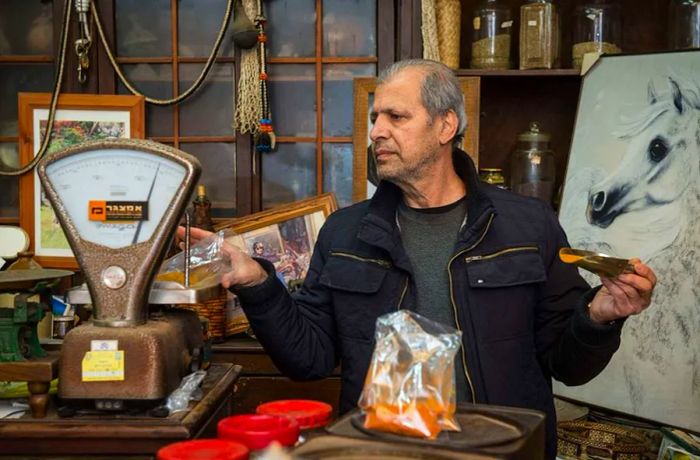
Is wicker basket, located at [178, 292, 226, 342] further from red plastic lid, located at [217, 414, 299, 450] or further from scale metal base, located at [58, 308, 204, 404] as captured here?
red plastic lid, located at [217, 414, 299, 450]

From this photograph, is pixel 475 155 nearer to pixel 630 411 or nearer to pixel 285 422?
pixel 630 411

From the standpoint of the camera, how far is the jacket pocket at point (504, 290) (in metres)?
1.84

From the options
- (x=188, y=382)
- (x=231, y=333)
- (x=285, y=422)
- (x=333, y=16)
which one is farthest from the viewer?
(x=333, y=16)

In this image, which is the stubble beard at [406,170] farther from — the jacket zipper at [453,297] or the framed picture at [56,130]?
the framed picture at [56,130]

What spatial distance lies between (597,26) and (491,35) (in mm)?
391

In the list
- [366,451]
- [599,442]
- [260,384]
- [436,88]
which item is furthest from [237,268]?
[599,442]

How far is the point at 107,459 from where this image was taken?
134cm

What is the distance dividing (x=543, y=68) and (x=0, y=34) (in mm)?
2042

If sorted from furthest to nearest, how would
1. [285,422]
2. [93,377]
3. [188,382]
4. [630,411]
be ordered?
1. [630,411]
2. [188,382]
3. [93,377]
4. [285,422]

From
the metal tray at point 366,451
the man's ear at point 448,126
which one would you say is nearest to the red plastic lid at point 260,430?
the metal tray at point 366,451

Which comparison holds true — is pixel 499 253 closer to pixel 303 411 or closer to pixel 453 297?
pixel 453 297

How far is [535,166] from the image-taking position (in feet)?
10.0

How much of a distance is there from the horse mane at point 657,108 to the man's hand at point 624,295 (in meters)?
1.21

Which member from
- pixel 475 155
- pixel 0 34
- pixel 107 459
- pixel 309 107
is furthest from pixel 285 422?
pixel 0 34
